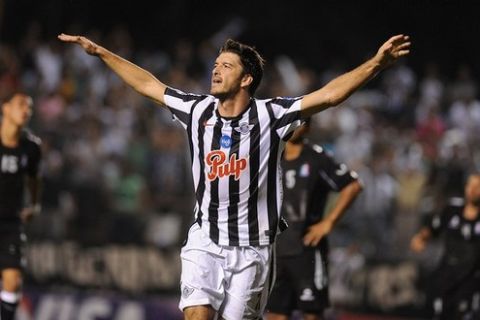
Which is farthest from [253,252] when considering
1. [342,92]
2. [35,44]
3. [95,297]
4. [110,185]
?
[35,44]

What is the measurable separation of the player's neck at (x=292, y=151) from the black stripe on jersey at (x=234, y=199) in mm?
2463

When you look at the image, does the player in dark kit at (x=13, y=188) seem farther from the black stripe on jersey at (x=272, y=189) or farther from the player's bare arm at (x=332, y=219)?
the black stripe on jersey at (x=272, y=189)

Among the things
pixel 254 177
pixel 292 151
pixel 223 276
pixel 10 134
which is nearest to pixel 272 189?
pixel 254 177

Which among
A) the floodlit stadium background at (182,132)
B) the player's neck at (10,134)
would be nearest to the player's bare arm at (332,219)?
the player's neck at (10,134)

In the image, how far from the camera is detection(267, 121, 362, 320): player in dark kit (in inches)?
397

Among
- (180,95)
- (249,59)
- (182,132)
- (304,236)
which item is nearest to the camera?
(249,59)

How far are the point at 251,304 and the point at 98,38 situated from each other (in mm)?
13633

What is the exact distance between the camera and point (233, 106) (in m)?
7.87

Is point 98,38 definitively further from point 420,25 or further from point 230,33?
point 420,25

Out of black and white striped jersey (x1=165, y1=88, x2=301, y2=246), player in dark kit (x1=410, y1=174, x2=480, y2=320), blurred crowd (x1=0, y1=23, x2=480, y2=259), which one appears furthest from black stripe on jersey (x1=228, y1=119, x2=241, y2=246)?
blurred crowd (x1=0, y1=23, x2=480, y2=259)

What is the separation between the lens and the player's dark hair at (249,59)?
A: 7.90 m

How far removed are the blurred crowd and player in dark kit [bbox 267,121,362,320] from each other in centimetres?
394

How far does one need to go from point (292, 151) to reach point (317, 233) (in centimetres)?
81

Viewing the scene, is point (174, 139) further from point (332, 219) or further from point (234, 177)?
point (234, 177)
